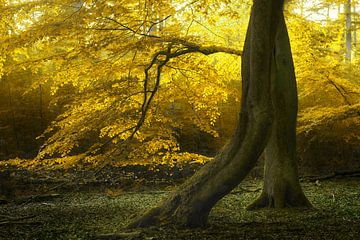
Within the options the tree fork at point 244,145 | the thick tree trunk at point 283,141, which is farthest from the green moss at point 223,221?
the thick tree trunk at point 283,141

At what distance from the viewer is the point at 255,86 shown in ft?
17.6

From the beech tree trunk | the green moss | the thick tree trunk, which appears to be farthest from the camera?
the thick tree trunk

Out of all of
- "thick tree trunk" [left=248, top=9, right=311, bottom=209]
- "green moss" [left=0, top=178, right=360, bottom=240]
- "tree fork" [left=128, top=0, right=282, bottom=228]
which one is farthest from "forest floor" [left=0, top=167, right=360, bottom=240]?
"thick tree trunk" [left=248, top=9, right=311, bottom=209]

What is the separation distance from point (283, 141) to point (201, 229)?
2942mm

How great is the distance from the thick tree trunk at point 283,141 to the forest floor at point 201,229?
17.8 inches

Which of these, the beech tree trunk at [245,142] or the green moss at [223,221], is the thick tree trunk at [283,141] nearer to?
the green moss at [223,221]

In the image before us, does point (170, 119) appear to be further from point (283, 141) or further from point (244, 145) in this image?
point (244, 145)

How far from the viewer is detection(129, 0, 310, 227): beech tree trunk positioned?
5270 mm

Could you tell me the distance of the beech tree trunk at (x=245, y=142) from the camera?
527cm

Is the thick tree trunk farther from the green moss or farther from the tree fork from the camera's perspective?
the tree fork

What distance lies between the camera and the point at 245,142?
5461 mm

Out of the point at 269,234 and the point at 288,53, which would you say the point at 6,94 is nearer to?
the point at 288,53

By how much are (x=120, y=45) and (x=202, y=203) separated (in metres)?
3.47

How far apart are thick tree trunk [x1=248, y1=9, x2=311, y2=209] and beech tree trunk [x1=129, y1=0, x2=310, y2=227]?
6.35 ft
